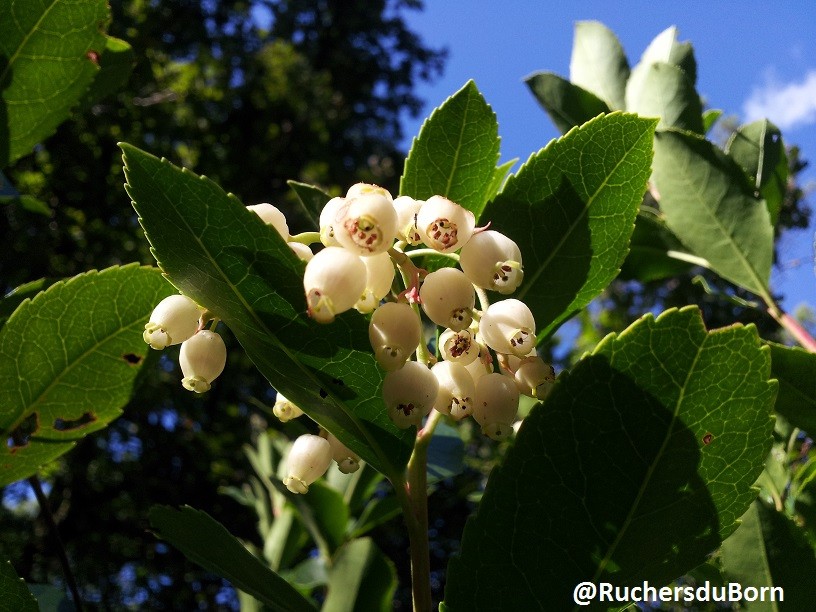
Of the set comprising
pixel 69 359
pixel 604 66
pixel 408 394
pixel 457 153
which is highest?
pixel 604 66

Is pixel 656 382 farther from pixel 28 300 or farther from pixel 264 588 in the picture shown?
pixel 28 300

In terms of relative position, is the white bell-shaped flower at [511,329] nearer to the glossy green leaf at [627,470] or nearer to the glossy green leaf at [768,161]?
the glossy green leaf at [627,470]

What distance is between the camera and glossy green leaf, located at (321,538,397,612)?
1.70 m

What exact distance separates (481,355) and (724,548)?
1.65 feet

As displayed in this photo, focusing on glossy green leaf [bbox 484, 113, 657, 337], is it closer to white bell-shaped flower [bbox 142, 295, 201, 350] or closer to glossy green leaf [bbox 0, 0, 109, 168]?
white bell-shaped flower [bbox 142, 295, 201, 350]

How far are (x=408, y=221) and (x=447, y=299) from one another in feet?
0.36

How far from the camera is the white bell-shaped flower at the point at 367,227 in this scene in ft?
2.11

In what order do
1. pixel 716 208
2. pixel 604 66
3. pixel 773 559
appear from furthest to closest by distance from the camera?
1. pixel 604 66
2. pixel 716 208
3. pixel 773 559

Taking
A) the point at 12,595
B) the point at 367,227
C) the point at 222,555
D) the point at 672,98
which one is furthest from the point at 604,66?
the point at 12,595

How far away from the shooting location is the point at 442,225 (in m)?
0.71

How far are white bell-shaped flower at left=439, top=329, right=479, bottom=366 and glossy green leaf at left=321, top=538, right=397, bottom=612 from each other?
1134 millimetres

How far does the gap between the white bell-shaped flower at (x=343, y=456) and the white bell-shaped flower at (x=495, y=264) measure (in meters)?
0.25

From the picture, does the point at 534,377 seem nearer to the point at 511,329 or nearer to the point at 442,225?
the point at 511,329

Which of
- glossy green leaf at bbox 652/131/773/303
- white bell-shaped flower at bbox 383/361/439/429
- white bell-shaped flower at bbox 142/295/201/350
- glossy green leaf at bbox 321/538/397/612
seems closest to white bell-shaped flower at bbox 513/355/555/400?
white bell-shaped flower at bbox 383/361/439/429
